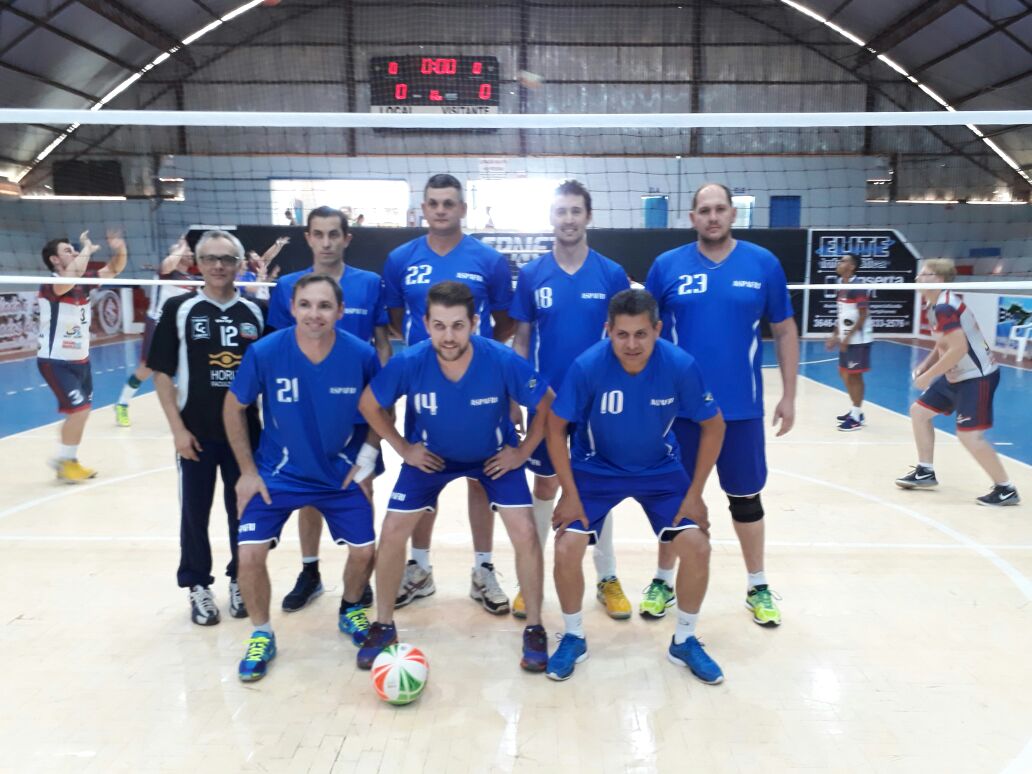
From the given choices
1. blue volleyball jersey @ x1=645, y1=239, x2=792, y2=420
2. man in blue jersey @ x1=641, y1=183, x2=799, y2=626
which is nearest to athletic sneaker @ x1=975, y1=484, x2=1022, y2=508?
man in blue jersey @ x1=641, y1=183, x2=799, y2=626

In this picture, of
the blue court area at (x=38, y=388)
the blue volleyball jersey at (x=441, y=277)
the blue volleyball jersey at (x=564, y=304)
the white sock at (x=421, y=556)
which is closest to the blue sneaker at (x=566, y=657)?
the white sock at (x=421, y=556)

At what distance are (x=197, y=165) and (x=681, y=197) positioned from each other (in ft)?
38.4

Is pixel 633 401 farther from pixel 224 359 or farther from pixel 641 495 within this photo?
pixel 224 359

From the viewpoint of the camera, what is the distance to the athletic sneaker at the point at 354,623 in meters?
3.33

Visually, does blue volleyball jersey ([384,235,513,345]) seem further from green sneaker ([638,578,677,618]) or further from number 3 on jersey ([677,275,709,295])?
green sneaker ([638,578,677,618])

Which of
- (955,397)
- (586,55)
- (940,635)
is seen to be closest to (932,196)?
(586,55)

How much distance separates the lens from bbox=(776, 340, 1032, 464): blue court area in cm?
758

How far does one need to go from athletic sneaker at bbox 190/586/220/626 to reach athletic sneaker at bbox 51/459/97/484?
9.35 ft

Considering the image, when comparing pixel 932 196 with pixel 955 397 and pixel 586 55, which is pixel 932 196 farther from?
pixel 955 397

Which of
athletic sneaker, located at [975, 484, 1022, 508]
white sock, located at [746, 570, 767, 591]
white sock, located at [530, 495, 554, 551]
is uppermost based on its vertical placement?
white sock, located at [530, 495, 554, 551]

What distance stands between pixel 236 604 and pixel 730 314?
253 centimetres

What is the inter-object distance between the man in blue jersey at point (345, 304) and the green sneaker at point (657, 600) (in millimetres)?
1544

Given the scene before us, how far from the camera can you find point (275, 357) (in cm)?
318

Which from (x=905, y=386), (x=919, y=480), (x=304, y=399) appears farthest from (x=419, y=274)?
(x=905, y=386)
